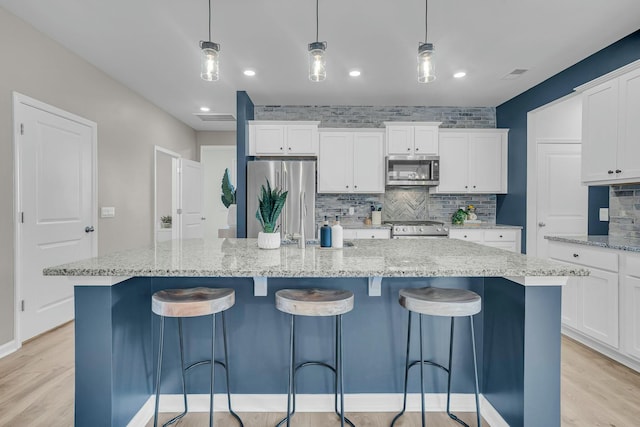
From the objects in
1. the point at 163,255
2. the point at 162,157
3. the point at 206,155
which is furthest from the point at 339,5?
the point at 206,155

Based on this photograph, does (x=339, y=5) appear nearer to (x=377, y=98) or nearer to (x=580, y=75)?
(x=377, y=98)

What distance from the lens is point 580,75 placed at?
354 centimetres

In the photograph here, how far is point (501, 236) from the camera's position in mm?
4570

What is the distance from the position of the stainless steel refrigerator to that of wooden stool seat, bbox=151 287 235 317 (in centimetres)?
274

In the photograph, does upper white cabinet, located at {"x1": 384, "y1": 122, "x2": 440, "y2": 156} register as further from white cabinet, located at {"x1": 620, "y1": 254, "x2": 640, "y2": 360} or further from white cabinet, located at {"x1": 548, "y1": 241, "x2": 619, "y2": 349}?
white cabinet, located at {"x1": 620, "y1": 254, "x2": 640, "y2": 360}

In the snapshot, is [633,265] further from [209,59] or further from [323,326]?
[209,59]

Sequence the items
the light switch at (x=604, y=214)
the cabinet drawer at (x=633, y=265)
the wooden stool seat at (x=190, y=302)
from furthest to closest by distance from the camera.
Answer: the light switch at (x=604, y=214), the cabinet drawer at (x=633, y=265), the wooden stool seat at (x=190, y=302)

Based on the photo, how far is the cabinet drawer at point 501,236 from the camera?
15.0 ft

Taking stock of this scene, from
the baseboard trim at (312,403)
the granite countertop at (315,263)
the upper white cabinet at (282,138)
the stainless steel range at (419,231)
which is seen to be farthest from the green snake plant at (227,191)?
the baseboard trim at (312,403)

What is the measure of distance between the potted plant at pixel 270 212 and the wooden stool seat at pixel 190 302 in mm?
423

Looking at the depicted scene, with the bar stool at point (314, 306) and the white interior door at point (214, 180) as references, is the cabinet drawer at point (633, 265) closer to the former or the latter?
the bar stool at point (314, 306)

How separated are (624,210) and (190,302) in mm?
3641

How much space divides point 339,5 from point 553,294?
2362 millimetres

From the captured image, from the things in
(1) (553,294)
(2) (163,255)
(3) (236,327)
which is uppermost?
(2) (163,255)
